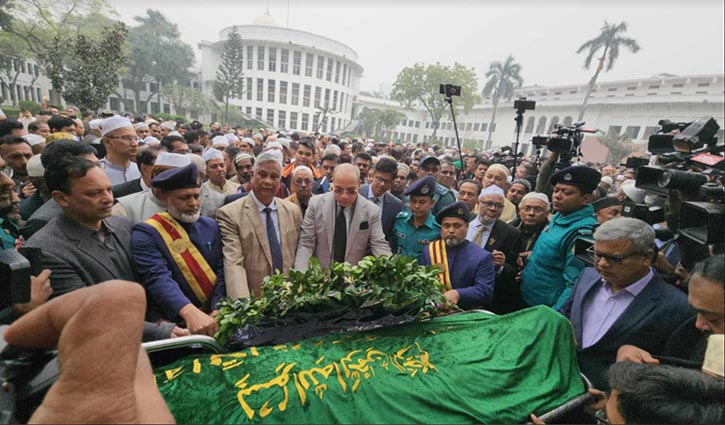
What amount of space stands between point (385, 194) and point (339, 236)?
46.5 inches

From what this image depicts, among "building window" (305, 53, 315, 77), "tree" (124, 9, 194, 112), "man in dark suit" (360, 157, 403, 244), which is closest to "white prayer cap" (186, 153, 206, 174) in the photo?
"man in dark suit" (360, 157, 403, 244)

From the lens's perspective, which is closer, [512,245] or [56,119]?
[512,245]

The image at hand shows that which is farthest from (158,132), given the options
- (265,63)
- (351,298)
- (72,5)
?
(265,63)

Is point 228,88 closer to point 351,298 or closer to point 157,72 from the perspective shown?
point 157,72

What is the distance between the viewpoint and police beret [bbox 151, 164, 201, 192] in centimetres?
242

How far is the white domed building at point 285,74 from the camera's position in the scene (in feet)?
173

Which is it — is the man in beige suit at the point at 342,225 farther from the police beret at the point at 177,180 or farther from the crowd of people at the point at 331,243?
the police beret at the point at 177,180

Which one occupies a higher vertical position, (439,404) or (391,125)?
(391,125)

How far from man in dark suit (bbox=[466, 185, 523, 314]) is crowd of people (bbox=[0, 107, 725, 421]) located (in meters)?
0.01

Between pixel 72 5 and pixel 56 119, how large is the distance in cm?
2555

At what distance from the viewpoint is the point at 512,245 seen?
12.0 feet

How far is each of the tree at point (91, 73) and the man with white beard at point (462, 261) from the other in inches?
577

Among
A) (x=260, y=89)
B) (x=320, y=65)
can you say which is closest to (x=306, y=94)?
(x=320, y=65)

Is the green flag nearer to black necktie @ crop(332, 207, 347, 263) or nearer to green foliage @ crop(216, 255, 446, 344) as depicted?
green foliage @ crop(216, 255, 446, 344)
